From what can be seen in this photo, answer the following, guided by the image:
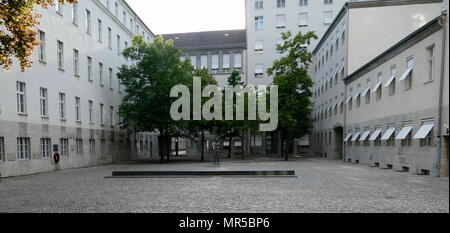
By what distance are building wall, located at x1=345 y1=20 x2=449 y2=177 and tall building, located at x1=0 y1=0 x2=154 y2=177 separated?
2338 cm

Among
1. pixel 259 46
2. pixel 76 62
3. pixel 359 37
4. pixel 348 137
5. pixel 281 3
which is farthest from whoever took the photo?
pixel 259 46

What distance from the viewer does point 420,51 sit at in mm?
15641

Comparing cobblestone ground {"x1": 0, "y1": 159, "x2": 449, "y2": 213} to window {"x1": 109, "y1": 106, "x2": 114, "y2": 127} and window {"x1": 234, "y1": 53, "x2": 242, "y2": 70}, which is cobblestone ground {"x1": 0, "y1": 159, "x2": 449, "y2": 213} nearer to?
window {"x1": 109, "y1": 106, "x2": 114, "y2": 127}

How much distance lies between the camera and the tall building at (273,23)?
153 feet

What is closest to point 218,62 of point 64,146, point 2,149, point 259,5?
point 259,5

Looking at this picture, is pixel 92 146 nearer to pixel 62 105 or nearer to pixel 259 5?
pixel 62 105

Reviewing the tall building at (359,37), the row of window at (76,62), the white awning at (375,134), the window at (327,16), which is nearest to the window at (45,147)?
the row of window at (76,62)

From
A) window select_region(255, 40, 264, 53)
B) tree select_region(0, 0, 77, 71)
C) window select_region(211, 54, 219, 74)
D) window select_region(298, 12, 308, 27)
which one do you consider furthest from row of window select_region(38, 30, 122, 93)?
window select_region(298, 12, 308, 27)

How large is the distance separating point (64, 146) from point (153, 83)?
9248mm

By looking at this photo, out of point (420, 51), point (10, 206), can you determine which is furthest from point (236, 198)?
point (420, 51)

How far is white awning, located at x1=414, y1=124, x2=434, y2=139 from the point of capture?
47.1 feet

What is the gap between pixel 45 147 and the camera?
1914cm

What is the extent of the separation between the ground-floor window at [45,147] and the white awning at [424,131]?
23.4 meters

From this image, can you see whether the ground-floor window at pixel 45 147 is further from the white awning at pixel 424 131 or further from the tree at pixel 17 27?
the white awning at pixel 424 131
